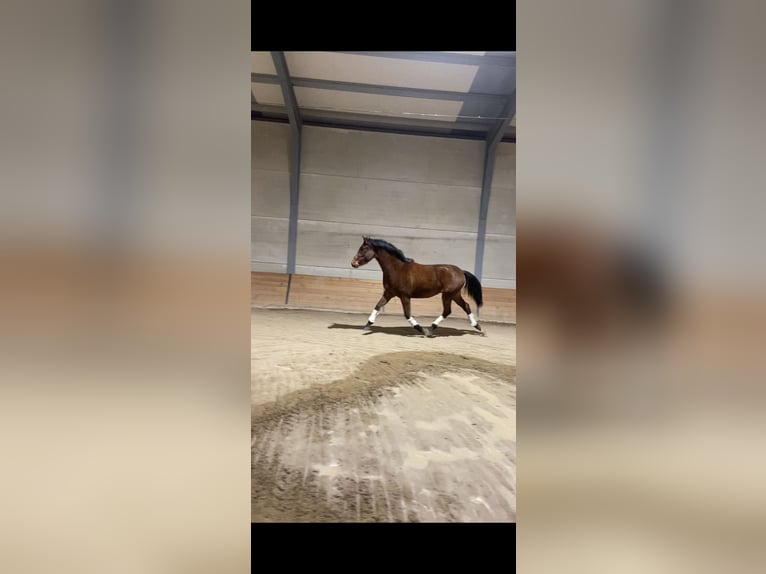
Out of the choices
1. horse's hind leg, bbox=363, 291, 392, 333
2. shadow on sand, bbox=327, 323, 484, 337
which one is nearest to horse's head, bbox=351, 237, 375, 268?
horse's hind leg, bbox=363, 291, 392, 333

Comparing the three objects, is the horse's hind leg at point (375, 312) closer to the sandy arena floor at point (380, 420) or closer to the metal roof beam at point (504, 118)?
the sandy arena floor at point (380, 420)

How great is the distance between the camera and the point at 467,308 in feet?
5.76

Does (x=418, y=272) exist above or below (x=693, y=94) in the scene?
below

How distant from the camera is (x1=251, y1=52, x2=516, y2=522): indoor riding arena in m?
1.34

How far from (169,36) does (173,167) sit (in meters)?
0.19

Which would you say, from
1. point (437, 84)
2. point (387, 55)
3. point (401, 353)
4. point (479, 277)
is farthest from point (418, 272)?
point (387, 55)

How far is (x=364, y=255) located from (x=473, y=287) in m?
0.50

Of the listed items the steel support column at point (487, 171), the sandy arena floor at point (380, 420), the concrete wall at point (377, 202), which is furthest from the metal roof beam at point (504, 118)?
the sandy arena floor at point (380, 420)

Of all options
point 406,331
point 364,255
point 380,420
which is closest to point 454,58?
point 364,255

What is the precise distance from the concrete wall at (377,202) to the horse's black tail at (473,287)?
0.04 metres

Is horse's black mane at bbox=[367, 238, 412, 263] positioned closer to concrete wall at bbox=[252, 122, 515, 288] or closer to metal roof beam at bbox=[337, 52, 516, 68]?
concrete wall at bbox=[252, 122, 515, 288]

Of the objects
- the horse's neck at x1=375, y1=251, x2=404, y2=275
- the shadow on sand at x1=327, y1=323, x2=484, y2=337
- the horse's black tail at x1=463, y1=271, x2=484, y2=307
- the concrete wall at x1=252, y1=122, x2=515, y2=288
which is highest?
the concrete wall at x1=252, y1=122, x2=515, y2=288

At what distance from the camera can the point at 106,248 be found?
565 mm

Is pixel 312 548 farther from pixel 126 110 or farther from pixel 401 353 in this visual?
pixel 126 110
